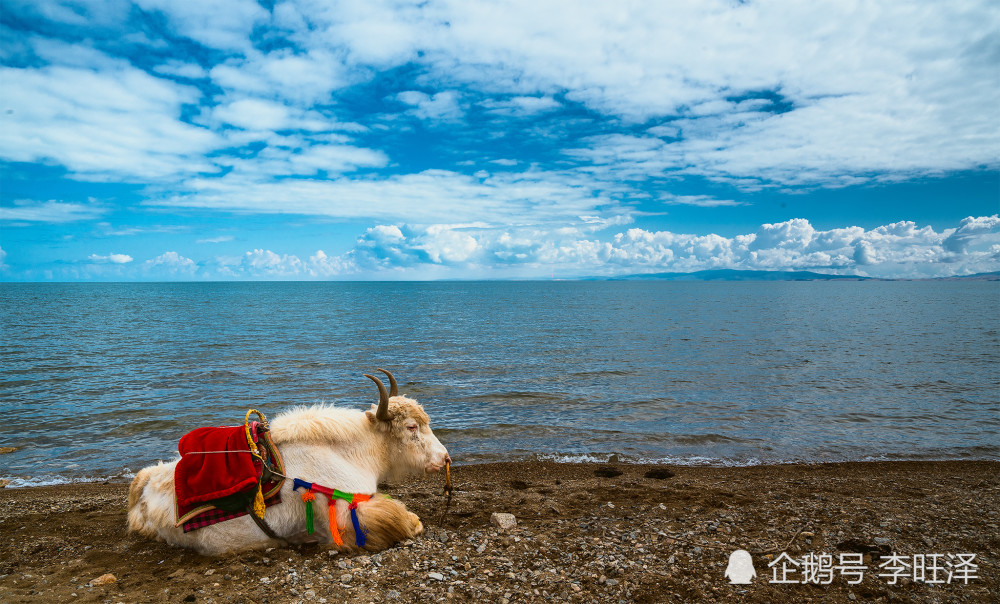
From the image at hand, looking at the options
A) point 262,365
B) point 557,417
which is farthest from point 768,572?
point 262,365

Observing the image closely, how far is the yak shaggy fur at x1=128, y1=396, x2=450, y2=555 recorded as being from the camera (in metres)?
5.51

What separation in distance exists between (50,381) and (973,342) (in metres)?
45.6

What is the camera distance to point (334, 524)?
5.44 m

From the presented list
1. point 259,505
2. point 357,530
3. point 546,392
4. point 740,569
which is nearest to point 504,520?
point 357,530

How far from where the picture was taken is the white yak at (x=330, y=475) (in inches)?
217

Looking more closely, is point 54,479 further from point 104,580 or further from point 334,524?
point 334,524

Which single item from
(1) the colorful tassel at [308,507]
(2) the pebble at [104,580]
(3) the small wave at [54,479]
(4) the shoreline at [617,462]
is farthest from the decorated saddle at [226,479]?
(3) the small wave at [54,479]

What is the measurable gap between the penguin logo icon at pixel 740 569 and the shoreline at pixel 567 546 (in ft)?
0.28

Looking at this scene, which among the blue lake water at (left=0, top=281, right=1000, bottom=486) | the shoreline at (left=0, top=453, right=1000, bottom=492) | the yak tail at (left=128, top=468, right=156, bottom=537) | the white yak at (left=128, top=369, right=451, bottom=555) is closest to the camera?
the white yak at (left=128, top=369, right=451, bottom=555)

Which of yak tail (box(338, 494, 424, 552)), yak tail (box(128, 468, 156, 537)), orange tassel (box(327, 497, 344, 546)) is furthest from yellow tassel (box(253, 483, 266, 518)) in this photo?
yak tail (box(128, 468, 156, 537))

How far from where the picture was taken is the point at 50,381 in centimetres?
1869

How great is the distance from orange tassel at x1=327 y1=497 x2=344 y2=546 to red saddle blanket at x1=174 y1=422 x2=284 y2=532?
58cm

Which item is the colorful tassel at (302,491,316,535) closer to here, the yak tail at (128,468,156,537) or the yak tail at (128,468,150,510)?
the yak tail at (128,468,156,537)

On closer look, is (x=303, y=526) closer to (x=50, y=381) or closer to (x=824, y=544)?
(x=824, y=544)
